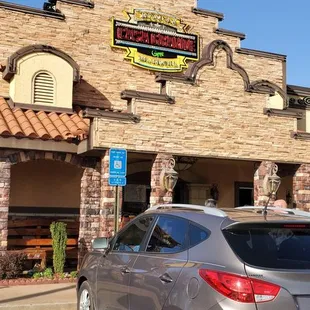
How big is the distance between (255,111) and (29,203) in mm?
6548

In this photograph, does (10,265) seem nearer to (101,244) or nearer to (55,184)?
(55,184)

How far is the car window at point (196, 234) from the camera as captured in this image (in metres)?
4.48

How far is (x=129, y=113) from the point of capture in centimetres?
1152

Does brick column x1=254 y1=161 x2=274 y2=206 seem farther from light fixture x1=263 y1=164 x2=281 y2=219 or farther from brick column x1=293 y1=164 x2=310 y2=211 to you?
brick column x1=293 y1=164 x2=310 y2=211

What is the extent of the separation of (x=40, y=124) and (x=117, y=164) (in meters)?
3.10

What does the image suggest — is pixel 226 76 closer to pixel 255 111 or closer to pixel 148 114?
pixel 255 111

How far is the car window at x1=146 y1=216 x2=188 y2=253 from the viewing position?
4.78m

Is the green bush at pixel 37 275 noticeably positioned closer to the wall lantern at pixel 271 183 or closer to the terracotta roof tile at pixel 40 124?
the terracotta roof tile at pixel 40 124

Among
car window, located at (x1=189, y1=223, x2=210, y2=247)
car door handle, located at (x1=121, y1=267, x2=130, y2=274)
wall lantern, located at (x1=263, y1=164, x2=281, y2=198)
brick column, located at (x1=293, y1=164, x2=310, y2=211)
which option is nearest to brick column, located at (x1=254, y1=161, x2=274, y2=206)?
wall lantern, located at (x1=263, y1=164, x2=281, y2=198)

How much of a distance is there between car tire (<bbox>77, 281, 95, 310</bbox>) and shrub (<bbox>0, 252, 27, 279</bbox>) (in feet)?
13.7

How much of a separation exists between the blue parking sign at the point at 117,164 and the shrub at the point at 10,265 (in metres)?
3.13

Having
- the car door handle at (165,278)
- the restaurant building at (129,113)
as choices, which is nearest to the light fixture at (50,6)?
the restaurant building at (129,113)

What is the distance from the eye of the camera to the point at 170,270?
456 centimetres

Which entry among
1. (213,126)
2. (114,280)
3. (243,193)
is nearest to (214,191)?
(243,193)
